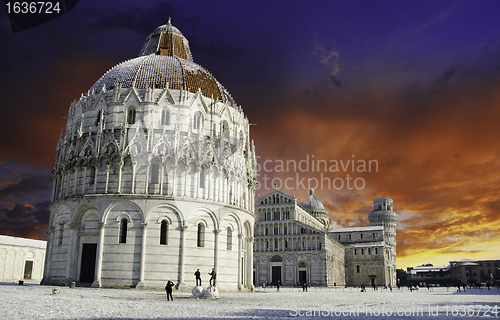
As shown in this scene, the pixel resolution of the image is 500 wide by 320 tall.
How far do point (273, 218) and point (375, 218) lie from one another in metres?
65.1

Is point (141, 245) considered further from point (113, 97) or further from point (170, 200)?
point (113, 97)

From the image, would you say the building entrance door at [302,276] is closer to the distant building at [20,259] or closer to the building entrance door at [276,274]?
the building entrance door at [276,274]

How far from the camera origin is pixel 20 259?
2854 inches

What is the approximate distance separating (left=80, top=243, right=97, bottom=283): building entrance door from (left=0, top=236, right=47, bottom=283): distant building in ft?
135

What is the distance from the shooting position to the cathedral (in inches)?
1409

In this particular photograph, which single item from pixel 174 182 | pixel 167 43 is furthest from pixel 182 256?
pixel 167 43

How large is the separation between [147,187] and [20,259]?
4943 cm

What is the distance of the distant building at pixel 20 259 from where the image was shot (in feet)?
228

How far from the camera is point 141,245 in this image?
116 feet

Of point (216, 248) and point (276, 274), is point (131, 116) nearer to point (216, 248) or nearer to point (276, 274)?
point (216, 248)

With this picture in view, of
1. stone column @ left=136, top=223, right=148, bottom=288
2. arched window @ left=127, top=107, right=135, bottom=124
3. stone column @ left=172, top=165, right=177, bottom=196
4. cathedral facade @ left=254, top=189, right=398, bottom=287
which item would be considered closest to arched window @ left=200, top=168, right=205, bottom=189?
stone column @ left=172, top=165, right=177, bottom=196

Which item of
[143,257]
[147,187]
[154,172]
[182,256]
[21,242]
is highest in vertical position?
[154,172]

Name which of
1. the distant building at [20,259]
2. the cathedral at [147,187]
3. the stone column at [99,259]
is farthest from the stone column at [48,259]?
the distant building at [20,259]

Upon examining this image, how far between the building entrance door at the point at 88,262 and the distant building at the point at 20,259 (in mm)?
41294
